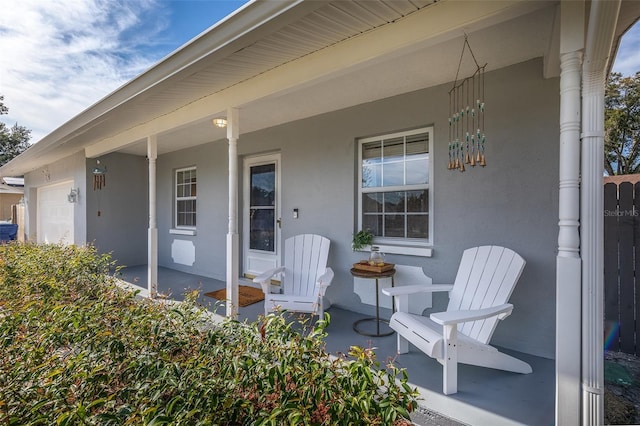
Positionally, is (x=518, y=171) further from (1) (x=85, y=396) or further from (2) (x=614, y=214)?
(1) (x=85, y=396)

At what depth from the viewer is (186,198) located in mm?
6539

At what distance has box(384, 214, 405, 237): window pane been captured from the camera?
371cm

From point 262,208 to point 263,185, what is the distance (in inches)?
14.8

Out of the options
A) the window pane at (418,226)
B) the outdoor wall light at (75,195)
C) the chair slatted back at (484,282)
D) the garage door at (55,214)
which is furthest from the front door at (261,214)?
the garage door at (55,214)

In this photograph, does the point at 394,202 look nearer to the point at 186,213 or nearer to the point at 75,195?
the point at 186,213

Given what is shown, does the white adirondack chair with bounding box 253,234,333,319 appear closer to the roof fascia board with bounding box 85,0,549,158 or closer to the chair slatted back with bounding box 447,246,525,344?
the chair slatted back with bounding box 447,246,525,344

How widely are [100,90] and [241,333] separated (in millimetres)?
9321

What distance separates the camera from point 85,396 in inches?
44.6

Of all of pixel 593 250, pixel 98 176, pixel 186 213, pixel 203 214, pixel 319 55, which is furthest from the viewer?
pixel 186 213

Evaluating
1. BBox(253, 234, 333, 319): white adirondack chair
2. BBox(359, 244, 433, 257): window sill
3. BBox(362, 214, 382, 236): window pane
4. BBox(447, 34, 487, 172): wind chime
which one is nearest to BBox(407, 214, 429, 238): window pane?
BBox(359, 244, 433, 257): window sill

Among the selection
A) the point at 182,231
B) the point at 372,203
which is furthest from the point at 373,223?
the point at 182,231

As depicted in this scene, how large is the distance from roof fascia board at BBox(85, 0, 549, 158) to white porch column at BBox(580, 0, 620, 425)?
1.66ft

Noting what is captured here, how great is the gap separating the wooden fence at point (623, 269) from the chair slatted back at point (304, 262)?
2785mm

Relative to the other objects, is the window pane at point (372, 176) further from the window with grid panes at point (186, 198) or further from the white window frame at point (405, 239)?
the window with grid panes at point (186, 198)
